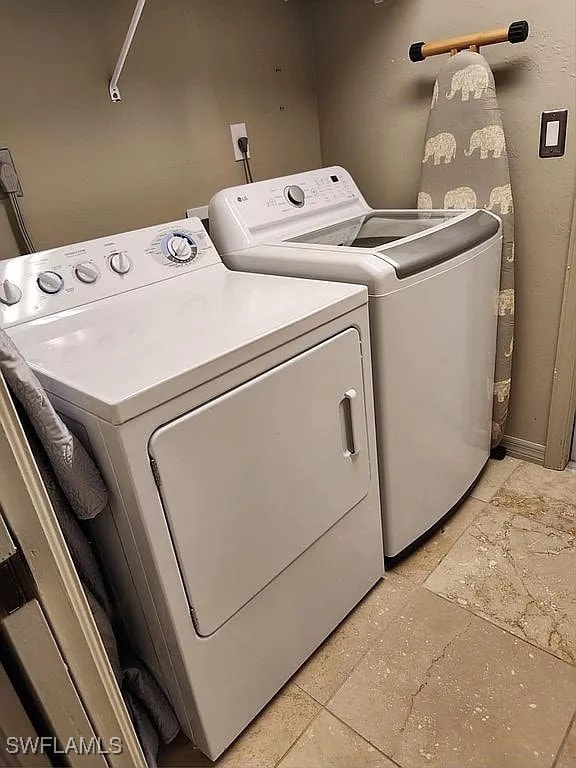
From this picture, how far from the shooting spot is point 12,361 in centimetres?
76

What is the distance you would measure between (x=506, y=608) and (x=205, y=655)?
0.83 meters

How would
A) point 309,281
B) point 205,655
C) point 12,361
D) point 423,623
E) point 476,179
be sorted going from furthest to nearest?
point 476,179 → point 423,623 → point 309,281 → point 205,655 → point 12,361

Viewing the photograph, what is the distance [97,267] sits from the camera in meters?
1.31

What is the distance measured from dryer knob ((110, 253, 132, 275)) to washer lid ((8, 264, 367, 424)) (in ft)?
0.20

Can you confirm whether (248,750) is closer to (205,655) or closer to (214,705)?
(214,705)

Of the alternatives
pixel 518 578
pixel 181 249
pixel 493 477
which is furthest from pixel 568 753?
pixel 181 249

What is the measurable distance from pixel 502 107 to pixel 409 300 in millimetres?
805

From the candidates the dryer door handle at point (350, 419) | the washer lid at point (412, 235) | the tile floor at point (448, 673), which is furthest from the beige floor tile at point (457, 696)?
the washer lid at point (412, 235)

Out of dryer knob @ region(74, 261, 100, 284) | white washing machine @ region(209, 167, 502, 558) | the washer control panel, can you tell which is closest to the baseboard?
white washing machine @ region(209, 167, 502, 558)

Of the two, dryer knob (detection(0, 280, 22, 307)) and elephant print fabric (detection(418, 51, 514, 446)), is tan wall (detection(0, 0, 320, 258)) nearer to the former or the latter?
dryer knob (detection(0, 280, 22, 307))

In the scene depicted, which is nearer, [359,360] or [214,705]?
[214,705]

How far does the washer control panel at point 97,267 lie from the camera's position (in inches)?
46.9

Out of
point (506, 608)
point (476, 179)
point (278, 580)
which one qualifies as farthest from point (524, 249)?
point (278, 580)

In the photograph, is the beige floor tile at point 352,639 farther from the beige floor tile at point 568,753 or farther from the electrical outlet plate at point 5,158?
the electrical outlet plate at point 5,158
